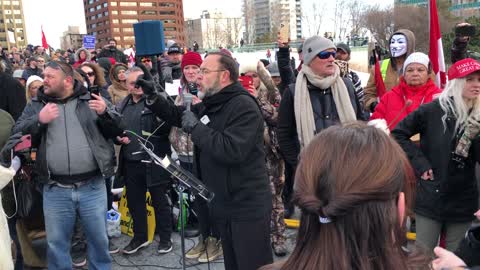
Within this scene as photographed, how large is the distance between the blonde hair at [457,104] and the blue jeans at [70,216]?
276 cm

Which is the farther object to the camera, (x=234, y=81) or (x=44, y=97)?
(x=44, y=97)

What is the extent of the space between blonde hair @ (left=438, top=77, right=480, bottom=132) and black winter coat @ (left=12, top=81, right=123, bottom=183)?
256 centimetres

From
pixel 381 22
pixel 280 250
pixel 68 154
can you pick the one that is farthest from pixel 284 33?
pixel 381 22

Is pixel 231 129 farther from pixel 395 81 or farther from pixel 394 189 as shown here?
pixel 395 81

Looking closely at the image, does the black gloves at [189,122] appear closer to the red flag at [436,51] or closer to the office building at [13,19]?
the red flag at [436,51]

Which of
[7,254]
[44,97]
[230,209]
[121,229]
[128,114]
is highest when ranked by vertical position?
[44,97]

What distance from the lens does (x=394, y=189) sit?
1115 mm

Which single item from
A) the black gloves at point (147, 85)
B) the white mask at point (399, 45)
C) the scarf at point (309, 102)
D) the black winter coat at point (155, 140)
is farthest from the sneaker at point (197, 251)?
the white mask at point (399, 45)

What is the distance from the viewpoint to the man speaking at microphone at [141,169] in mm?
4285

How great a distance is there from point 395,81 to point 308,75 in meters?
1.75

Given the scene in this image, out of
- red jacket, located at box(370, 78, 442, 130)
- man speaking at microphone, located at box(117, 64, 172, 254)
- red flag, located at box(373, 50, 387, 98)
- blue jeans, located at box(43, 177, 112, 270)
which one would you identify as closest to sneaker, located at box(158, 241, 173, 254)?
man speaking at microphone, located at box(117, 64, 172, 254)

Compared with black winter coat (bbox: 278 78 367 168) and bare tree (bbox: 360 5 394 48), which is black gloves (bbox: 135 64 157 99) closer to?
black winter coat (bbox: 278 78 367 168)

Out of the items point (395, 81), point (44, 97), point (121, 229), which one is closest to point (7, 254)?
point (44, 97)

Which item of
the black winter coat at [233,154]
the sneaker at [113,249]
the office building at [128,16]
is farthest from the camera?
the office building at [128,16]
